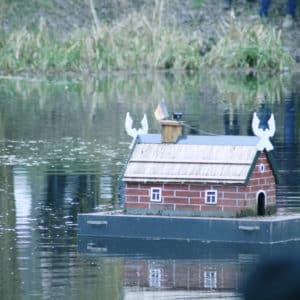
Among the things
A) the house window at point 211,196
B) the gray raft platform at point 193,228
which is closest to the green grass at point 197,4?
the gray raft platform at point 193,228

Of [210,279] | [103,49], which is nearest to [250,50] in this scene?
[103,49]

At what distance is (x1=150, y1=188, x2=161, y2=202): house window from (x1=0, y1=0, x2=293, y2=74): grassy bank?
24900 mm

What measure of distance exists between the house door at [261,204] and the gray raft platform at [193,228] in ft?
0.57

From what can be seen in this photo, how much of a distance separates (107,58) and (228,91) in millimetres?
7568

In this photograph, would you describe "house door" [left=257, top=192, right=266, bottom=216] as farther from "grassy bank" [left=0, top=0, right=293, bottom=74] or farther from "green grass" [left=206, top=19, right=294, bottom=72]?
"green grass" [left=206, top=19, right=294, bottom=72]

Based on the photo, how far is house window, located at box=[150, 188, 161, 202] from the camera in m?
8.83

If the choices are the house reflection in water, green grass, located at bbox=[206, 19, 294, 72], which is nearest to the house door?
the house reflection in water

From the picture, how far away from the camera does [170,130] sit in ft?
29.3

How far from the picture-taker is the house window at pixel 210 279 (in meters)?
6.84

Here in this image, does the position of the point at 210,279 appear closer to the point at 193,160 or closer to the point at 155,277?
the point at 155,277

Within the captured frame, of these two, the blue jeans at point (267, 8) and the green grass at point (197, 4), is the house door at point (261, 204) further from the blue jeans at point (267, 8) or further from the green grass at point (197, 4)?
the green grass at point (197, 4)

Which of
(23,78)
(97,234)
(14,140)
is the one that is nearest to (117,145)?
(14,140)

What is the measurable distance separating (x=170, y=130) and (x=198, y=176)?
0.47 meters

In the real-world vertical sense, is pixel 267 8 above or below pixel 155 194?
above
